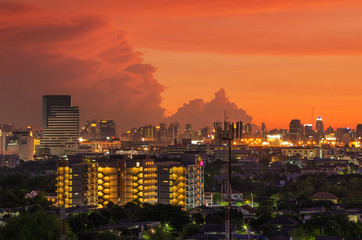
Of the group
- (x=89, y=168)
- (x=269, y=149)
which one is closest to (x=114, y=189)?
(x=89, y=168)

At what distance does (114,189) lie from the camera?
136ft

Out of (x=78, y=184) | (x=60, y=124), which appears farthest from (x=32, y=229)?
(x=60, y=124)

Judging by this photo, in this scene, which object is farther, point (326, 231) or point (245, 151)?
point (245, 151)

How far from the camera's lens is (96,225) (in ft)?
98.4

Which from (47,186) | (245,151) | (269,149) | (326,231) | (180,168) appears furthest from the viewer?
(269,149)

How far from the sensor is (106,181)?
41.4 m

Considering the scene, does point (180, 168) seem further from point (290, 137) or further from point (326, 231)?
point (290, 137)

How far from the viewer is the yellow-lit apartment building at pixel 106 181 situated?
40.3m

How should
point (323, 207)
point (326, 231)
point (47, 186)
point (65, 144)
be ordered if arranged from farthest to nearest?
1. point (65, 144)
2. point (47, 186)
3. point (323, 207)
4. point (326, 231)

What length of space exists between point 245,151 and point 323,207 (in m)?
69.2

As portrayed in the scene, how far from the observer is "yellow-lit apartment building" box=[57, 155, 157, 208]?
40.3 meters

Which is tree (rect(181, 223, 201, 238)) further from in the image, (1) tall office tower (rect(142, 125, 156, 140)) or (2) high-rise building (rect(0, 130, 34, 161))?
(1) tall office tower (rect(142, 125, 156, 140))

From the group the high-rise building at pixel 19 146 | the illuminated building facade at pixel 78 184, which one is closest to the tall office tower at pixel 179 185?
the illuminated building facade at pixel 78 184

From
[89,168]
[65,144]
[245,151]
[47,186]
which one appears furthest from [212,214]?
[65,144]
